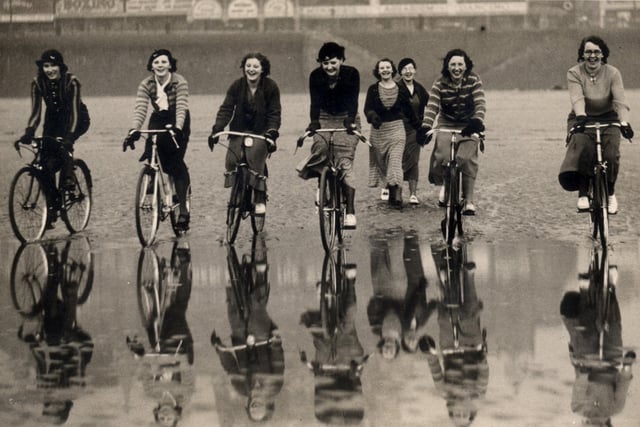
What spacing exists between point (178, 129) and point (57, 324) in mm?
3869

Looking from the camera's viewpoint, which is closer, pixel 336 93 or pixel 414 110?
pixel 336 93

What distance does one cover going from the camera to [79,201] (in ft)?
39.3

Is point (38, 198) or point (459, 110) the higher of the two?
point (459, 110)

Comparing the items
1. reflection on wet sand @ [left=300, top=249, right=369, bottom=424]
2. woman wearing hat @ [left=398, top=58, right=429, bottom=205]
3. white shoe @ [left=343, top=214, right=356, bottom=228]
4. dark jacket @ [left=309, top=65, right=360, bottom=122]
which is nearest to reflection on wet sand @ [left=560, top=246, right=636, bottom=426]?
reflection on wet sand @ [left=300, top=249, right=369, bottom=424]

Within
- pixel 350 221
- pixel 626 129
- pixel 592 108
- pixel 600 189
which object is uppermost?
pixel 592 108

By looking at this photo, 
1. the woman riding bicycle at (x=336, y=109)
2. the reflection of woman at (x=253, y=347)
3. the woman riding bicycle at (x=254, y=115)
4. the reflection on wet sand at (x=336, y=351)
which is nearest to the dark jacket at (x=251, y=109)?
the woman riding bicycle at (x=254, y=115)

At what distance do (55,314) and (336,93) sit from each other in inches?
146

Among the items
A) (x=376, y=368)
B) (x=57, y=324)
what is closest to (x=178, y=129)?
(x=57, y=324)

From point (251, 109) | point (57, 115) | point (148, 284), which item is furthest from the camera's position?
point (57, 115)

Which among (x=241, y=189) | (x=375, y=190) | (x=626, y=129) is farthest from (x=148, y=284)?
(x=375, y=190)

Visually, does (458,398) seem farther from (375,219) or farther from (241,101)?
(375,219)

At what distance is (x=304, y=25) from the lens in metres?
43.8

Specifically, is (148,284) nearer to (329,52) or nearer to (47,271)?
(47,271)

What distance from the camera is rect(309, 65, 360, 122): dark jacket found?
11000 mm
